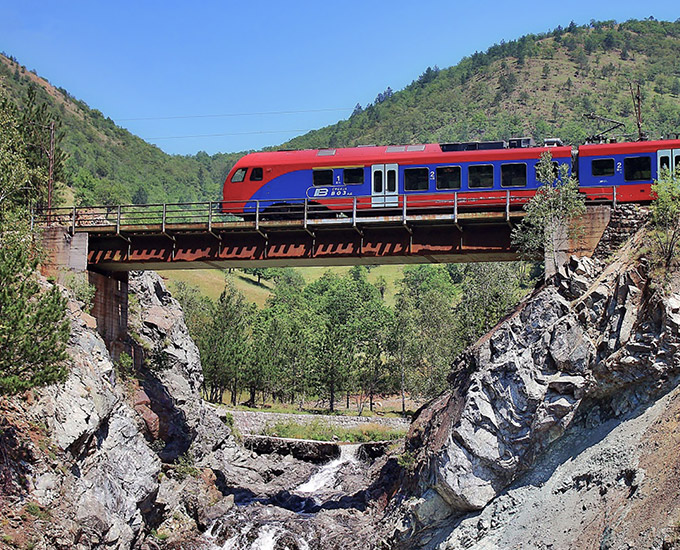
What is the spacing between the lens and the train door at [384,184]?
125ft

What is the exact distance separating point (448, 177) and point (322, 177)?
654cm

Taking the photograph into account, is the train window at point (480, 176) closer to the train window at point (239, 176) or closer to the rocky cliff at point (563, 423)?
the rocky cliff at point (563, 423)

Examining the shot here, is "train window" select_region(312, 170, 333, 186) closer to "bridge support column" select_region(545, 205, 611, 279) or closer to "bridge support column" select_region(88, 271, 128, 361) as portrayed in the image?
"bridge support column" select_region(545, 205, 611, 279)

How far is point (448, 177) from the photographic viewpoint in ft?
123

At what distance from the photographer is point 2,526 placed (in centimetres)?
2712

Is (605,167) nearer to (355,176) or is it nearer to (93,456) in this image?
(355,176)

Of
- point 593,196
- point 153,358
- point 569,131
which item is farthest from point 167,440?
point 569,131

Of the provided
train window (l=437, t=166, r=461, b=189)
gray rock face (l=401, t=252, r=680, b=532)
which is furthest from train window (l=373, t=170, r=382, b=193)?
gray rock face (l=401, t=252, r=680, b=532)

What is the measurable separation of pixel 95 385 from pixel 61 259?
8570 mm

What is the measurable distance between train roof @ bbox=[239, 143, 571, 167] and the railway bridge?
2.02m

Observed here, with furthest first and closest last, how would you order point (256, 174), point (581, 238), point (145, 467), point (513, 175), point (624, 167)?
point (256, 174) → point (513, 175) → point (145, 467) → point (624, 167) → point (581, 238)

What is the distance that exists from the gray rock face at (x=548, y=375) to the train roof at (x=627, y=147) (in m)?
7.01

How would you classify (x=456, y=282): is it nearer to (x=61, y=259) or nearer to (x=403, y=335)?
(x=403, y=335)

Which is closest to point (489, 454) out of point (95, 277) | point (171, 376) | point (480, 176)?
point (480, 176)
